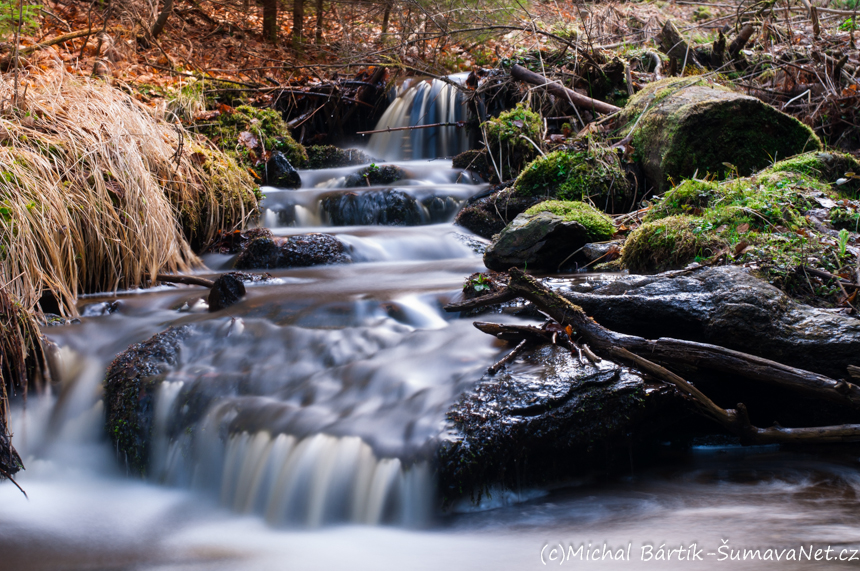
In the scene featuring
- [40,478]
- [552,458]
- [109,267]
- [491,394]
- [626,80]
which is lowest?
[40,478]

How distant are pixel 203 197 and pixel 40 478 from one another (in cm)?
323

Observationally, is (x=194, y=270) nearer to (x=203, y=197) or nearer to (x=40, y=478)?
(x=203, y=197)

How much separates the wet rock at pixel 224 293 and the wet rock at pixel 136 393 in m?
0.61

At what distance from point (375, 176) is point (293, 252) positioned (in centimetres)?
241

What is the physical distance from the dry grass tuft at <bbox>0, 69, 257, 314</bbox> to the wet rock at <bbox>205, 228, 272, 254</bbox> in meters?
0.09

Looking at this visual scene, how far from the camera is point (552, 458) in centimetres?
260

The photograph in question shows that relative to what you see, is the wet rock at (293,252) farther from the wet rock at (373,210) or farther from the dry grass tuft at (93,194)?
the wet rock at (373,210)

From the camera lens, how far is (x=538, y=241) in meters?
4.70

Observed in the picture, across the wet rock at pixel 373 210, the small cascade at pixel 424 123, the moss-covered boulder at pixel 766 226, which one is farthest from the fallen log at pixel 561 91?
the moss-covered boulder at pixel 766 226

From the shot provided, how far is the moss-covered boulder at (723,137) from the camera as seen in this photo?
17.7ft

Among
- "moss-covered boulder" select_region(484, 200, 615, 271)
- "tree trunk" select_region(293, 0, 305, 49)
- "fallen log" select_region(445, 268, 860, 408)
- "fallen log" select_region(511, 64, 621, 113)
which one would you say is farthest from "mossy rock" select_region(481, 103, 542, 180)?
"tree trunk" select_region(293, 0, 305, 49)

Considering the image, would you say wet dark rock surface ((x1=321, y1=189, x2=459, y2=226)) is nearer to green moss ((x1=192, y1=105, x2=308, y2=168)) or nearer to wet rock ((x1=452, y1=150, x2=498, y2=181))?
wet rock ((x1=452, y1=150, x2=498, y2=181))

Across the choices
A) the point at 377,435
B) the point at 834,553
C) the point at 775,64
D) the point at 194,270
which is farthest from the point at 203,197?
the point at 775,64

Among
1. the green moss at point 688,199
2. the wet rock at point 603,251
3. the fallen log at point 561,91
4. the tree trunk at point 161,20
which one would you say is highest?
the tree trunk at point 161,20
